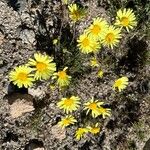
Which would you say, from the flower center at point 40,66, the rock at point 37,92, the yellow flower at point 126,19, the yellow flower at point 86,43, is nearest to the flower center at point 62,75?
the flower center at point 40,66

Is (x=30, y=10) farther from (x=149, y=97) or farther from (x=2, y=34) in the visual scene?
(x=149, y=97)

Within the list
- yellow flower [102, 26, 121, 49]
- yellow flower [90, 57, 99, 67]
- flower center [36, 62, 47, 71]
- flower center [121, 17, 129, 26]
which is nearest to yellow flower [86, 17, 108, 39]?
yellow flower [102, 26, 121, 49]

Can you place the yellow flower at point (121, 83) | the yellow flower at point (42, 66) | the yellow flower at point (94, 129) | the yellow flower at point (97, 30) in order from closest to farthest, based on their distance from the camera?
the yellow flower at point (42, 66), the yellow flower at point (97, 30), the yellow flower at point (94, 129), the yellow flower at point (121, 83)

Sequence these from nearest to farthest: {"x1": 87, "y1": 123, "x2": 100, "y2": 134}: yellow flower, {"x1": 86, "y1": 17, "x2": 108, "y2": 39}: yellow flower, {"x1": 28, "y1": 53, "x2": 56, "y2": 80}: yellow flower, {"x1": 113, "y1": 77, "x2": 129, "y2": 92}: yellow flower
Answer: {"x1": 28, "y1": 53, "x2": 56, "y2": 80}: yellow flower < {"x1": 86, "y1": 17, "x2": 108, "y2": 39}: yellow flower < {"x1": 87, "y1": 123, "x2": 100, "y2": 134}: yellow flower < {"x1": 113, "y1": 77, "x2": 129, "y2": 92}: yellow flower

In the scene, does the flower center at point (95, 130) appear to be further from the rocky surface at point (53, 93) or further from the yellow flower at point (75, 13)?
the yellow flower at point (75, 13)

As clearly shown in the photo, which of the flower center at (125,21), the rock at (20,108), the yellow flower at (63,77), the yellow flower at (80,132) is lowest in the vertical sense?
the yellow flower at (80,132)

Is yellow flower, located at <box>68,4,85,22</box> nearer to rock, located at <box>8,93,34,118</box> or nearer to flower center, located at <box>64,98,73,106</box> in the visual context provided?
flower center, located at <box>64,98,73,106</box>
